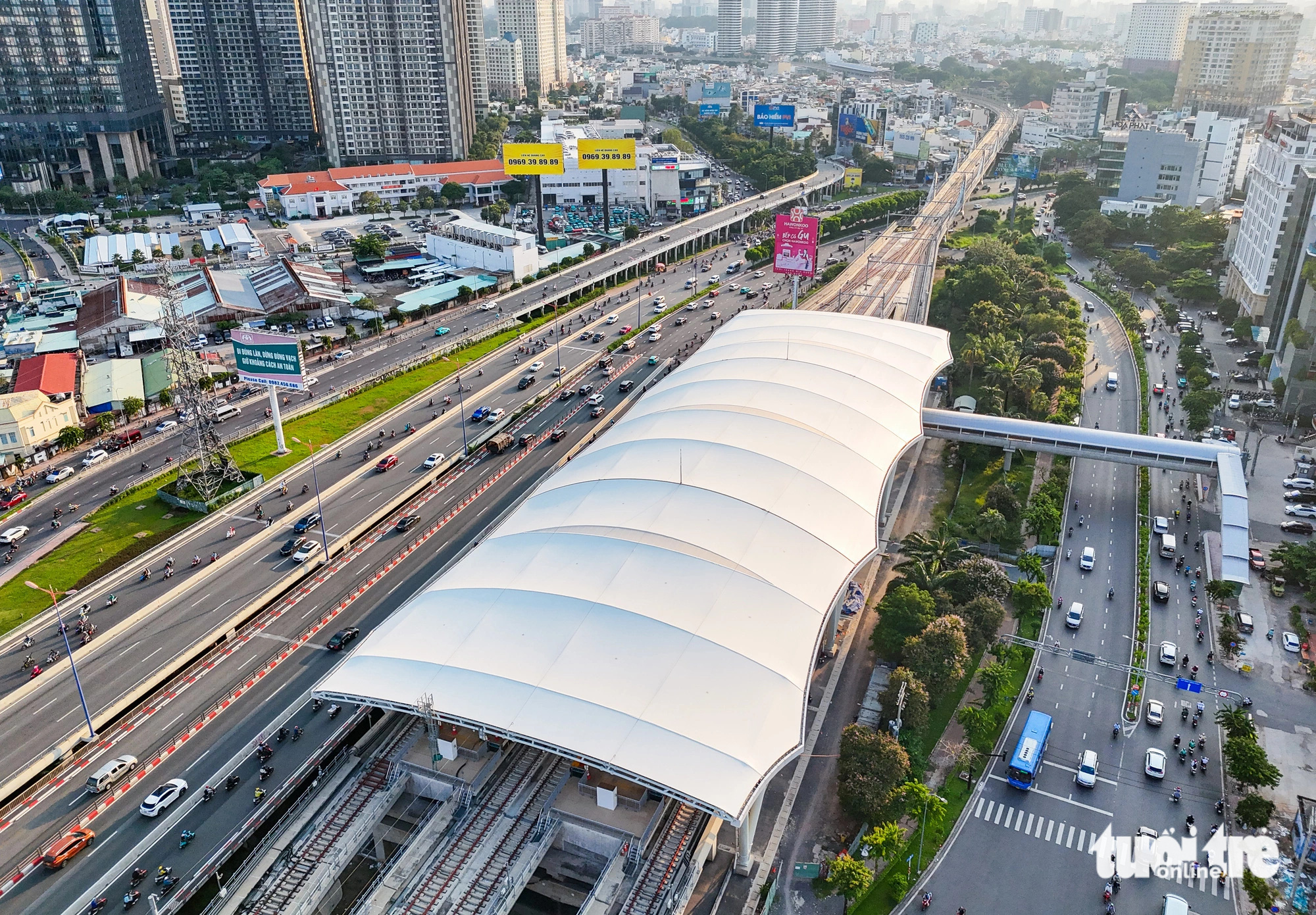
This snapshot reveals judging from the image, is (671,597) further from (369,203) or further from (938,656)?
(369,203)

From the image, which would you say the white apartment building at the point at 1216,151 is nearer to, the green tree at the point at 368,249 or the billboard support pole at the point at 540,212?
the billboard support pole at the point at 540,212

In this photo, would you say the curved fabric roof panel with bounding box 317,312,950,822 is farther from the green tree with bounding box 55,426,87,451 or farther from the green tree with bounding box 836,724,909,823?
the green tree with bounding box 55,426,87,451

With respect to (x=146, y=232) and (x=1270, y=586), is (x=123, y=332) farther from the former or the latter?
(x=1270, y=586)

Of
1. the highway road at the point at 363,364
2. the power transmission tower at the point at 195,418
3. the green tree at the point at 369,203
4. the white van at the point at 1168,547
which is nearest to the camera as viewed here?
the white van at the point at 1168,547

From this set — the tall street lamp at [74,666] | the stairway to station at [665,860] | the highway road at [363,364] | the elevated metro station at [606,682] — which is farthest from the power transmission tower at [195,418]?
the stairway to station at [665,860]

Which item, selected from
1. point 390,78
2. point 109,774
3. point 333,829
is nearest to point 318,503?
point 109,774

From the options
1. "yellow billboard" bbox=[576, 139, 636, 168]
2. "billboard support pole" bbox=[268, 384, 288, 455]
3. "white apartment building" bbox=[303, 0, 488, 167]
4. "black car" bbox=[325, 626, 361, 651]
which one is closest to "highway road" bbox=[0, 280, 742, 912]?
"black car" bbox=[325, 626, 361, 651]
